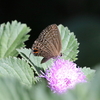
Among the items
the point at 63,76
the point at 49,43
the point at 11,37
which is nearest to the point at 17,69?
the point at 63,76

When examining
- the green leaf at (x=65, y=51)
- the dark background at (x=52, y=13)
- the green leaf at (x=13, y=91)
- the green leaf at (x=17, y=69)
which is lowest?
the green leaf at (x=13, y=91)

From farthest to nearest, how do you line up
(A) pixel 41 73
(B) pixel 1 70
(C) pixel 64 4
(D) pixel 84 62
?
(C) pixel 64 4 < (D) pixel 84 62 < (A) pixel 41 73 < (B) pixel 1 70

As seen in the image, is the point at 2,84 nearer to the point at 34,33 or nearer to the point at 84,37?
the point at 84,37

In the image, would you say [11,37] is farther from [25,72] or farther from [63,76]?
[63,76]

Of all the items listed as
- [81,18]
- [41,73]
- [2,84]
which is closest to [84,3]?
[81,18]

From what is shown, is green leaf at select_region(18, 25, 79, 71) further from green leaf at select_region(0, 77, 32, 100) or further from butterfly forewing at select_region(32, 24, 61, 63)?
green leaf at select_region(0, 77, 32, 100)

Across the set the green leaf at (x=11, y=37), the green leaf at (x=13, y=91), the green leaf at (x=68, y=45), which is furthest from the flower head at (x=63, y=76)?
the green leaf at (x=13, y=91)

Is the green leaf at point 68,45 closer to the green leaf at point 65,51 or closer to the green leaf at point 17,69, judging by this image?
the green leaf at point 65,51
